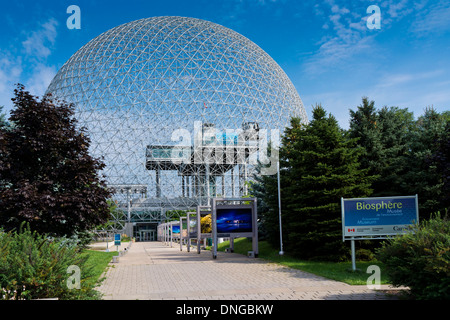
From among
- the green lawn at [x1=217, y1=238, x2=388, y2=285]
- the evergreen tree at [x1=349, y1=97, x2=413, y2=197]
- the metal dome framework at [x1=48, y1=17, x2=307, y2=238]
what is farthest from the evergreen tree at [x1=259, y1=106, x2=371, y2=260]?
the metal dome framework at [x1=48, y1=17, x2=307, y2=238]

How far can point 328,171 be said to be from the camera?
740 inches

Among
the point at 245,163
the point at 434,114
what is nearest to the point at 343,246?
the point at 434,114

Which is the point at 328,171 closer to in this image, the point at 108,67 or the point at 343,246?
the point at 343,246

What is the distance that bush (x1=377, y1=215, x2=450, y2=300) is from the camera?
7.56 metres

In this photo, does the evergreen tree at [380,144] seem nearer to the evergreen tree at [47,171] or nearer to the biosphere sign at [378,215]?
the biosphere sign at [378,215]

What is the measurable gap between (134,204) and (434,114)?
4633 centimetres

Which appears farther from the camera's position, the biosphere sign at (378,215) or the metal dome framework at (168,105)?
the metal dome framework at (168,105)

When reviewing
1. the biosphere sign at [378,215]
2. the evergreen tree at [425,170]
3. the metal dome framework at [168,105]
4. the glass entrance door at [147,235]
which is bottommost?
the glass entrance door at [147,235]

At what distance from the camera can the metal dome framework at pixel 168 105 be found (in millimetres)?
51625

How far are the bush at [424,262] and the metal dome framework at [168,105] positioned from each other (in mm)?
42487

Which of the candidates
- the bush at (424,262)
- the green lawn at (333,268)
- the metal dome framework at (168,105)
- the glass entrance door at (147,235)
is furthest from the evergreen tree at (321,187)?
the glass entrance door at (147,235)

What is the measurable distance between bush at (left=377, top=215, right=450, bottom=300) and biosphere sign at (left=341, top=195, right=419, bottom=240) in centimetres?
417

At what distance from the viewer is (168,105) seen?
→ 51.5m
